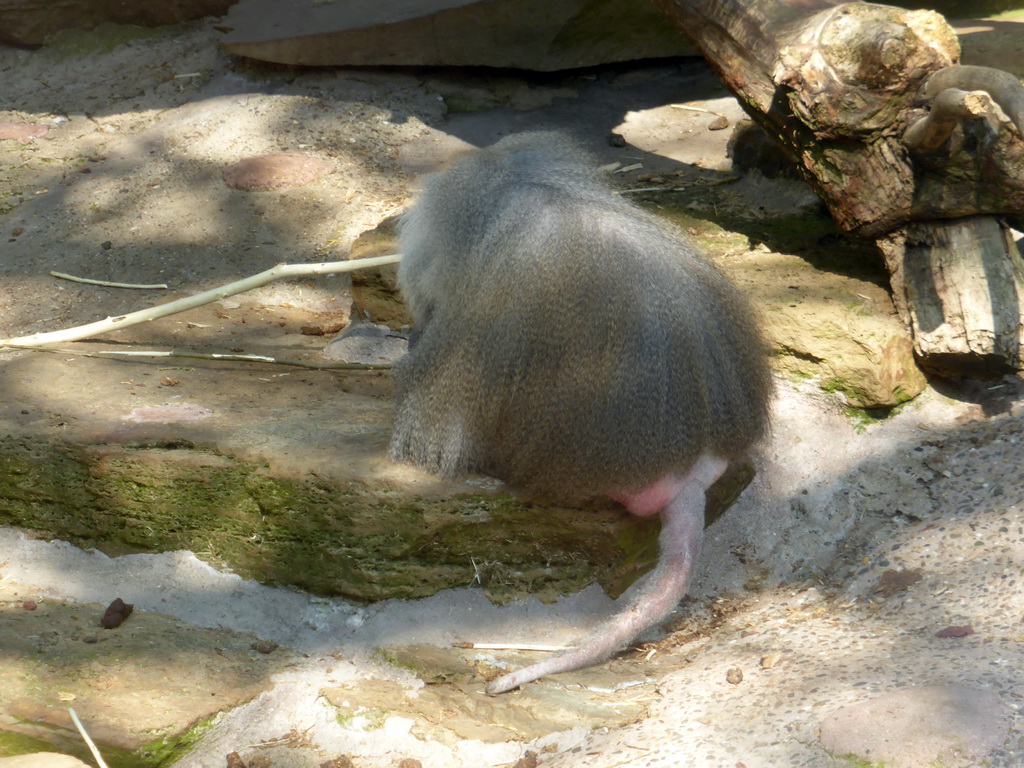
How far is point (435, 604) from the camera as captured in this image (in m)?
2.83

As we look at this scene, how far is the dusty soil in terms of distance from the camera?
7.07 ft

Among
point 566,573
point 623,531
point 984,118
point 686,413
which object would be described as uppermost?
point 984,118

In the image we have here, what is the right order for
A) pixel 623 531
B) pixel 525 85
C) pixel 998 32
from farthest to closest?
pixel 525 85 < pixel 998 32 < pixel 623 531

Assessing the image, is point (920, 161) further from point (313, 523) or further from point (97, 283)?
point (97, 283)

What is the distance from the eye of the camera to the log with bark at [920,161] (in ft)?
9.53

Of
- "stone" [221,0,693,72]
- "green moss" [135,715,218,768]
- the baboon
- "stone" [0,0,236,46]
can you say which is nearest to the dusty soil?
"green moss" [135,715,218,768]

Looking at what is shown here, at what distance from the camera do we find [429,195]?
3.13 m

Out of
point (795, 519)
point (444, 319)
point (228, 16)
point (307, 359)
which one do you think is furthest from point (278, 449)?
point (228, 16)

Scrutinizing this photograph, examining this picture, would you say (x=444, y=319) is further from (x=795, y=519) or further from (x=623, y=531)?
(x=795, y=519)

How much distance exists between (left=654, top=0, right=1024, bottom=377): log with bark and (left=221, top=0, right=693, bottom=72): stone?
283 centimetres

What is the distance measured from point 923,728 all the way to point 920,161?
2.00 meters

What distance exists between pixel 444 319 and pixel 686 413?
2.64ft

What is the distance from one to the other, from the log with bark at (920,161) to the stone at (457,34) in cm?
283

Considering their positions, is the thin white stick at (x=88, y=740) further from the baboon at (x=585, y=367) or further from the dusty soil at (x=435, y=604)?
the baboon at (x=585, y=367)
